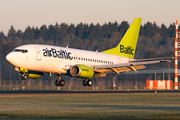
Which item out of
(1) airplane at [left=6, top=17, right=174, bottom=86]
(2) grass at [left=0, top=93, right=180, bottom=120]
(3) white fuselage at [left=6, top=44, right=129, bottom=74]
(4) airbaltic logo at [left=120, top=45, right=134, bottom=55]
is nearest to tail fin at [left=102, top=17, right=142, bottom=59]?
(4) airbaltic logo at [left=120, top=45, right=134, bottom=55]

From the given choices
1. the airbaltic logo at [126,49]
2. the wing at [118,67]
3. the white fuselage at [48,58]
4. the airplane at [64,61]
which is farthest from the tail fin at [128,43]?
the white fuselage at [48,58]

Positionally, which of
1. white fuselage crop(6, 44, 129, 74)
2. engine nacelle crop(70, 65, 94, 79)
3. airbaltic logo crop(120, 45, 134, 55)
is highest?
airbaltic logo crop(120, 45, 134, 55)

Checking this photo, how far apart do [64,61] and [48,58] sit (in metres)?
3.01

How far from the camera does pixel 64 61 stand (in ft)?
159

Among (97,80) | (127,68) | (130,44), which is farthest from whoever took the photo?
(97,80)

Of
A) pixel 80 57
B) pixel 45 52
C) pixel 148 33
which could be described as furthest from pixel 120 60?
pixel 148 33

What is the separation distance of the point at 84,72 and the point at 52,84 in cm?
2453

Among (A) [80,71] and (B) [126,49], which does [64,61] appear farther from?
(B) [126,49]

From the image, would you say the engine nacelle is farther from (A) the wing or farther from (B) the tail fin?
(B) the tail fin

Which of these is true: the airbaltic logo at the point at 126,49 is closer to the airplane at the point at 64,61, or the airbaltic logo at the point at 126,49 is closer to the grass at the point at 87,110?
the airplane at the point at 64,61

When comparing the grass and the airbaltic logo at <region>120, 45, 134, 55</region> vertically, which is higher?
the airbaltic logo at <region>120, 45, 134, 55</region>

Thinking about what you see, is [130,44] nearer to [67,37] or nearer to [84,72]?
[84,72]

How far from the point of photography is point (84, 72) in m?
48.7

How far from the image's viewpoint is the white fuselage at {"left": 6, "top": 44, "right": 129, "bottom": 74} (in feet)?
145
